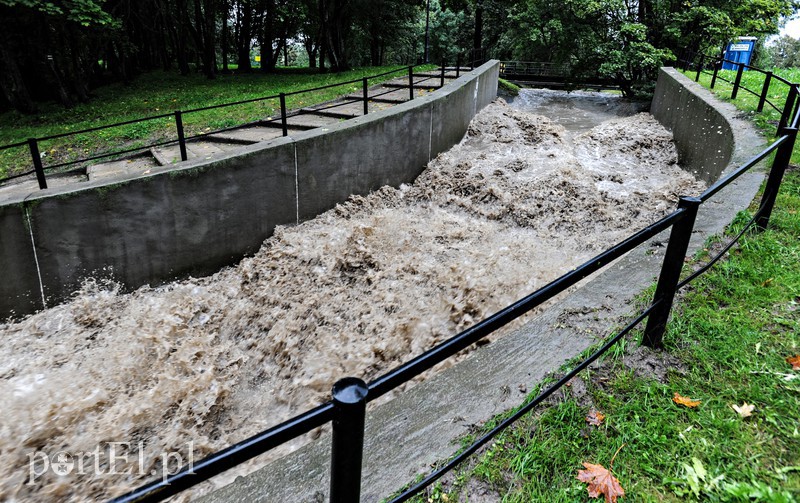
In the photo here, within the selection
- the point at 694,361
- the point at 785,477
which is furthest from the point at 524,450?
the point at 694,361

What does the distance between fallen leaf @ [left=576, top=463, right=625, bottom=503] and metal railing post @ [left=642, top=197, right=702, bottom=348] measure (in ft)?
4.03

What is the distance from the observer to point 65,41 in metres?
17.2

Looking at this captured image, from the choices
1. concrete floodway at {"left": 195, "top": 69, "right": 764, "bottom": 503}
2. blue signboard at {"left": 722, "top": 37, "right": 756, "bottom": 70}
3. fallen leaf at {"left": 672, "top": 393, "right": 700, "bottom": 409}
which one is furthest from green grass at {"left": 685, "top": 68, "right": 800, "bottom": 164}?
blue signboard at {"left": 722, "top": 37, "right": 756, "bottom": 70}

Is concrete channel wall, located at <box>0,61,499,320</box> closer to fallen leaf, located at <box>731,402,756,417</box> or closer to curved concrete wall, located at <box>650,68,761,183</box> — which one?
curved concrete wall, located at <box>650,68,761,183</box>

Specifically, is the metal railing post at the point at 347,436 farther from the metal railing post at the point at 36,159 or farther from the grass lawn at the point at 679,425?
the metal railing post at the point at 36,159

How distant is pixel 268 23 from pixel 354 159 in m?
23.5

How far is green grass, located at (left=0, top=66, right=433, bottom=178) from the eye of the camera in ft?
36.3

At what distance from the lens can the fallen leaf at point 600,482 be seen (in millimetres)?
2551

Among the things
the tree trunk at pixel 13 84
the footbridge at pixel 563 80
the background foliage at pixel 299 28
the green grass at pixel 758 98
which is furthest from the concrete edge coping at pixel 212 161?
the footbridge at pixel 563 80

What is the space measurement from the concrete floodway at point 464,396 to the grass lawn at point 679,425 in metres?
0.20

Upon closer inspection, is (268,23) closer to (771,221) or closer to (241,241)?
(241,241)

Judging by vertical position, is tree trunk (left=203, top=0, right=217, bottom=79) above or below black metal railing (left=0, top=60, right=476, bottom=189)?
above

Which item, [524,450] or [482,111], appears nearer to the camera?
[524,450]

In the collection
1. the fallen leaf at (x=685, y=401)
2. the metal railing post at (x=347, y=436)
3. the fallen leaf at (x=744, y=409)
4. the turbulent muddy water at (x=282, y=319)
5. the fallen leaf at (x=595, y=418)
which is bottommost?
the turbulent muddy water at (x=282, y=319)
